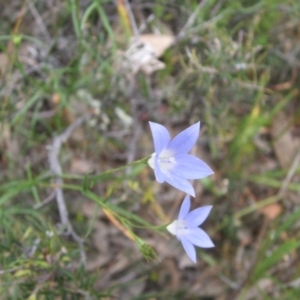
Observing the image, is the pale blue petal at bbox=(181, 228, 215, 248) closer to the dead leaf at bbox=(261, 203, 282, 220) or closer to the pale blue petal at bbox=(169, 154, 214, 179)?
the pale blue petal at bbox=(169, 154, 214, 179)

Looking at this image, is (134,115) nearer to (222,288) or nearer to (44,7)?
(44,7)

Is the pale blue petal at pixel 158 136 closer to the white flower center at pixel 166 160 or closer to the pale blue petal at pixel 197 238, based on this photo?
the white flower center at pixel 166 160

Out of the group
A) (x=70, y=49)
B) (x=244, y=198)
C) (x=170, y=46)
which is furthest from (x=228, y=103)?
(x=70, y=49)

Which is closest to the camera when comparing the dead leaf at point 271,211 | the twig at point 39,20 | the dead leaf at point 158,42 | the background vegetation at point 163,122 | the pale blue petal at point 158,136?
the pale blue petal at point 158,136

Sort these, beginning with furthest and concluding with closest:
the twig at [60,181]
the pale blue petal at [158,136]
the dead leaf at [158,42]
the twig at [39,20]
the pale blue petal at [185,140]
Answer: the dead leaf at [158,42] < the twig at [39,20] < the twig at [60,181] < the pale blue petal at [185,140] < the pale blue petal at [158,136]

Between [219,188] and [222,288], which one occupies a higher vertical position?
[219,188]

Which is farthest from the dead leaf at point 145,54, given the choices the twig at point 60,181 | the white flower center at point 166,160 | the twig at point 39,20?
the white flower center at point 166,160

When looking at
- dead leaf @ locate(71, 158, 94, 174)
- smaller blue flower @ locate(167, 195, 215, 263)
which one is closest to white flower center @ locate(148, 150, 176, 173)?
smaller blue flower @ locate(167, 195, 215, 263)

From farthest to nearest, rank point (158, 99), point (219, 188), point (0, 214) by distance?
point (219, 188) → point (158, 99) → point (0, 214)

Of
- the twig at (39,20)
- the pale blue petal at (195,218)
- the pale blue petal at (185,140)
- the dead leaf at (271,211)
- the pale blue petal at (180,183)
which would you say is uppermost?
the pale blue petal at (185,140)
